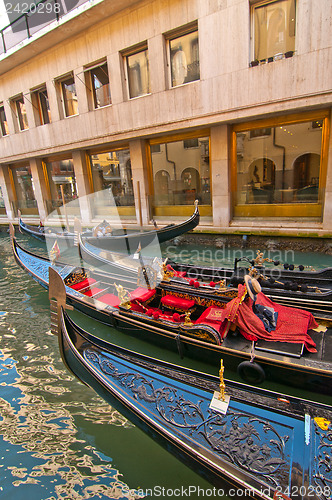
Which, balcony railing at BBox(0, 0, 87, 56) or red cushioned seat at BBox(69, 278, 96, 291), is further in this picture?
balcony railing at BBox(0, 0, 87, 56)

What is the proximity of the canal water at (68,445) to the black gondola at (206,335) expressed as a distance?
233mm

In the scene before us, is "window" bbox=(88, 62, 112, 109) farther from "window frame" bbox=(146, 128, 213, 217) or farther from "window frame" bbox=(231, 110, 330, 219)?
"window frame" bbox=(231, 110, 330, 219)

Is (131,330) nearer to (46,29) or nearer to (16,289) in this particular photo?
(16,289)

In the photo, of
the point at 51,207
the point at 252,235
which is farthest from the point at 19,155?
the point at 252,235

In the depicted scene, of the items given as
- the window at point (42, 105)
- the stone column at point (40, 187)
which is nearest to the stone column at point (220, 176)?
the window at point (42, 105)

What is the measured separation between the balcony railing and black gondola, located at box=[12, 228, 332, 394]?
27.6 feet

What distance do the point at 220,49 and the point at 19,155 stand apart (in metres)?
8.94

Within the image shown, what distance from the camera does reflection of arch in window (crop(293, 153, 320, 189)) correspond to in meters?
6.68

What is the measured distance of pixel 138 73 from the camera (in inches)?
314

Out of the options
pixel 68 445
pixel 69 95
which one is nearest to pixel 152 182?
pixel 69 95

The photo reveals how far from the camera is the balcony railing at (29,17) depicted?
8.34 meters

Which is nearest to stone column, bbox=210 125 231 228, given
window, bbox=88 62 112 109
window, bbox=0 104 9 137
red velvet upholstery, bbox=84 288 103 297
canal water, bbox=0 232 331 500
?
window, bbox=88 62 112 109

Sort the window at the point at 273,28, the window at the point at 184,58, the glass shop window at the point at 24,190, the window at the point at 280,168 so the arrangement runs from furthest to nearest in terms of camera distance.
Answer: the glass shop window at the point at 24,190, the window at the point at 184,58, the window at the point at 280,168, the window at the point at 273,28

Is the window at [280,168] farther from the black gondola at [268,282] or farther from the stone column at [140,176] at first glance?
the black gondola at [268,282]
